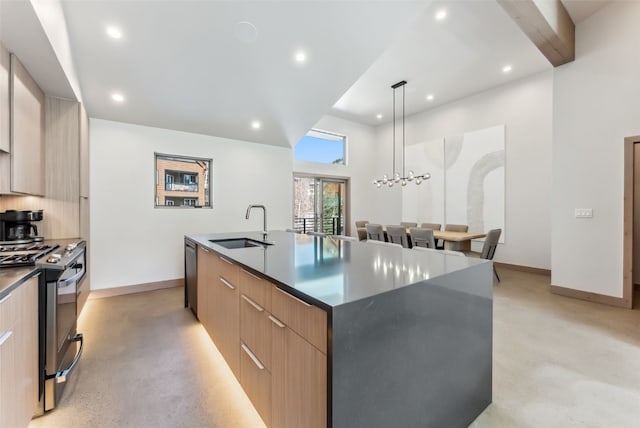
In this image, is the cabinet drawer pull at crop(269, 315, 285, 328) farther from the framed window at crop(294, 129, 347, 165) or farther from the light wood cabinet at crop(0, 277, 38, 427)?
the framed window at crop(294, 129, 347, 165)

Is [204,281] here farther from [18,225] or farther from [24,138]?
[24,138]

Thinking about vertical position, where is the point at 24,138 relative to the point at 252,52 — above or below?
below

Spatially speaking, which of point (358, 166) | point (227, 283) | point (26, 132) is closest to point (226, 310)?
point (227, 283)

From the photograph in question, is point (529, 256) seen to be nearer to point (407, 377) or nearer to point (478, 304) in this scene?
point (478, 304)

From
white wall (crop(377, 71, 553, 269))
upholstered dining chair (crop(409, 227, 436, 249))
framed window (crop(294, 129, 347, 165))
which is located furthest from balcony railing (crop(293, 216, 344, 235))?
white wall (crop(377, 71, 553, 269))

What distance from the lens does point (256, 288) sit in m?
1.41

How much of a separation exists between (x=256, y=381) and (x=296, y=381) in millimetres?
479

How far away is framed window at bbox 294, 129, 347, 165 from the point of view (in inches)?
266

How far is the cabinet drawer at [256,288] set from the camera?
50.9 inches

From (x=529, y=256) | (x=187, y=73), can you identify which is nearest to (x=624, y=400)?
(x=529, y=256)

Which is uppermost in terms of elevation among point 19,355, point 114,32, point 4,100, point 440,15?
point 440,15

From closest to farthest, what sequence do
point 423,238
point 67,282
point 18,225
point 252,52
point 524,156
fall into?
1. point 67,282
2. point 18,225
3. point 252,52
4. point 423,238
5. point 524,156

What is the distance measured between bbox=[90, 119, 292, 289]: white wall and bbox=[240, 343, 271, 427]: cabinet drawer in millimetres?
3198

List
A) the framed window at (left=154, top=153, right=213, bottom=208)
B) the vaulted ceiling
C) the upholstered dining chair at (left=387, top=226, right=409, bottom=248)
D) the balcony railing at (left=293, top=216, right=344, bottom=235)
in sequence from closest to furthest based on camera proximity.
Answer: the vaulted ceiling
the framed window at (left=154, top=153, right=213, bottom=208)
the upholstered dining chair at (left=387, top=226, right=409, bottom=248)
the balcony railing at (left=293, top=216, right=344, bottom=235)
